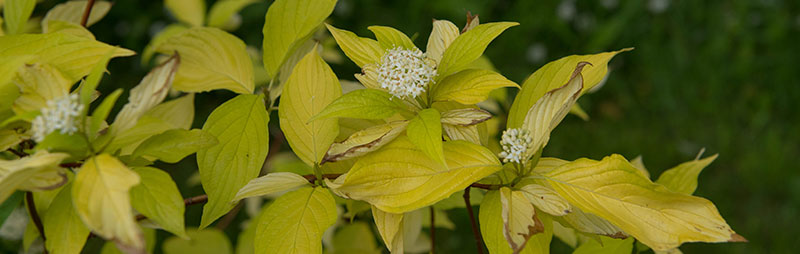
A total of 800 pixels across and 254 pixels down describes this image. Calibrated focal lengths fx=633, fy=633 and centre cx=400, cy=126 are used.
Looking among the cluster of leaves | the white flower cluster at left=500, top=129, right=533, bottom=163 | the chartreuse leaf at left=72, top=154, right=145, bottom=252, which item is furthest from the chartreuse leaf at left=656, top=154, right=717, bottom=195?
the chartreuse leaf at left=72, top=154, right=145, bottom=252

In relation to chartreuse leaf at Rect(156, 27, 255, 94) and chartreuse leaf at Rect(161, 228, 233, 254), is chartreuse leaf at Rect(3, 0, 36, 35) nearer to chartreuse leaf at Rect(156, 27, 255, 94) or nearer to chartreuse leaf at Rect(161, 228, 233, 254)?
chartreuse leaf at Rect(156, 27, 255, 94)

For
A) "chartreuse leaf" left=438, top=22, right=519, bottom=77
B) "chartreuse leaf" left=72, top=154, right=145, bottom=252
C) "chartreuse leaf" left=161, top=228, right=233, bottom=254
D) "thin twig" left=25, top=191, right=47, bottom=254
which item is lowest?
"chartreuse leaf" left=161, top=228, right=233, bottom=254

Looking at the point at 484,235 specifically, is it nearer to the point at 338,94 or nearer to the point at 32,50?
the point at 338,94

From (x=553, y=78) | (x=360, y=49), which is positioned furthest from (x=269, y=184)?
→ (x=553, y=78)

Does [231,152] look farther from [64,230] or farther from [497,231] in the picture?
[497,231]

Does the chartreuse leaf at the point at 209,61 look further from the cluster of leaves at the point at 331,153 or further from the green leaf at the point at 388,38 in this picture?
the green leaf at the point at 388,38

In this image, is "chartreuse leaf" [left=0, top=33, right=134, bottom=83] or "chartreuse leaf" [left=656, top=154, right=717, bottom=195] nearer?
"chartreuse leaf" [left=0, top=33, right=134, bottom=83]

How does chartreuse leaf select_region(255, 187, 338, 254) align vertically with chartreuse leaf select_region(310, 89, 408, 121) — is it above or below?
below

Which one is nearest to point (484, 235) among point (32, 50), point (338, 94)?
point (338, 94)
